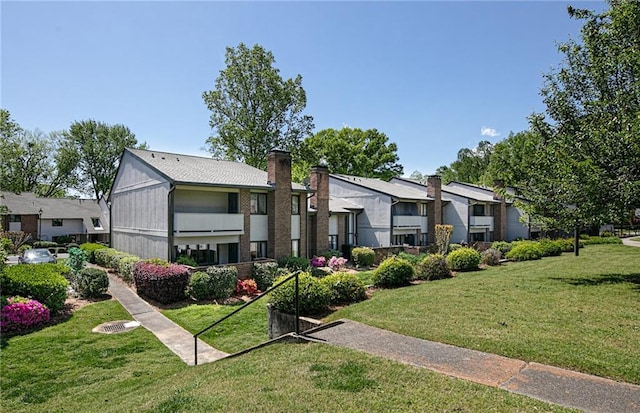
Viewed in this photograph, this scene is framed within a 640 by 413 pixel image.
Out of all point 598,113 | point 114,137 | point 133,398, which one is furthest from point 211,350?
point 114,137

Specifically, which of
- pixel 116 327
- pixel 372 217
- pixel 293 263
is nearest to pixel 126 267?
pixel 116 327

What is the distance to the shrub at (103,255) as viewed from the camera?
81.1 ft

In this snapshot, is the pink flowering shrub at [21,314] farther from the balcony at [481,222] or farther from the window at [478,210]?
the window at [478,210]

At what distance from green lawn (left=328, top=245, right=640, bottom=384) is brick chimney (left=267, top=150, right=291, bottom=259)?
974 centimetres

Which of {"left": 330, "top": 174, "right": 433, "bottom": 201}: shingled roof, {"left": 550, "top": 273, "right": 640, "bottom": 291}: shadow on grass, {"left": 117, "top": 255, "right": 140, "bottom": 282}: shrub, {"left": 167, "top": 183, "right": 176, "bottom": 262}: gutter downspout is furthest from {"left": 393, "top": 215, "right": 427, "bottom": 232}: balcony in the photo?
{"left": 117, "top": 255, "right": 140, "bottom": 282}: shrub

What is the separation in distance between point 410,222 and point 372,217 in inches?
131

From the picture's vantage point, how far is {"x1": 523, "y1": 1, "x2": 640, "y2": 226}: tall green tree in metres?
12.6

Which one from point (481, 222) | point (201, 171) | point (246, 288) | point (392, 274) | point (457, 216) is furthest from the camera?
point (481, 222)

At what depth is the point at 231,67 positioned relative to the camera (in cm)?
3878

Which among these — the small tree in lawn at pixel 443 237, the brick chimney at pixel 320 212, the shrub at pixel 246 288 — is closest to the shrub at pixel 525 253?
the small tree in lawn at pixel 443 237

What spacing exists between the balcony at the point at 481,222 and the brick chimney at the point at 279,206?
20.9 metres

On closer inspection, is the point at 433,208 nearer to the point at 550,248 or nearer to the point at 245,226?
the point at 550,248

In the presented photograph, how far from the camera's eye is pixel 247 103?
3941 cm

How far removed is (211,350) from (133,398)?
4289 mm
